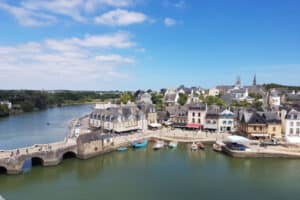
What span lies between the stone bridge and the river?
0.69 meters

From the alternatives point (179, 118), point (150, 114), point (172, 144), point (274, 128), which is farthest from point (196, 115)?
point (274, 128)

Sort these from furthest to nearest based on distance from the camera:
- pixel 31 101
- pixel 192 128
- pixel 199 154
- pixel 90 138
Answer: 1. pixel 31 101
2. pixel 192 128
3. pixel 199 154
4. pixel 90 138

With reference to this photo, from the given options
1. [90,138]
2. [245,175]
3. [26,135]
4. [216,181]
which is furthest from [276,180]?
[26,135]

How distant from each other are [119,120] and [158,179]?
16.3 metres

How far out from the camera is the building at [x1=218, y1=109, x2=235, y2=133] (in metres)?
39.3

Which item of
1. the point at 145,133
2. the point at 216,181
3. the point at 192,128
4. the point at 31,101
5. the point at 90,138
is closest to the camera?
the point at 216,181

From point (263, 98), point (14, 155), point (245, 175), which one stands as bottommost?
point (245, 175)

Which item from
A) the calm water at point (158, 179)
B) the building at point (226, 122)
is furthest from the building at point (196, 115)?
the calm water at point (158, 179)

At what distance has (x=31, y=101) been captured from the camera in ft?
256

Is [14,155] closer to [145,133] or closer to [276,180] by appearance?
[145,133]

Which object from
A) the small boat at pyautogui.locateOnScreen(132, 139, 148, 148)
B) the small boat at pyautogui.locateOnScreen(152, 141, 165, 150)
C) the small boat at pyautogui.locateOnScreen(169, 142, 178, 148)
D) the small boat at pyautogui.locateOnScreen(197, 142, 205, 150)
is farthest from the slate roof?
the small boat at pyautogui.locateOnScreen(197, 142, 205, 150)

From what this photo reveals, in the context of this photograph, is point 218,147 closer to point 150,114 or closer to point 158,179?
point 158,179

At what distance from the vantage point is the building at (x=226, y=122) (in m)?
39.3

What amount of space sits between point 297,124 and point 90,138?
26.7 meters
